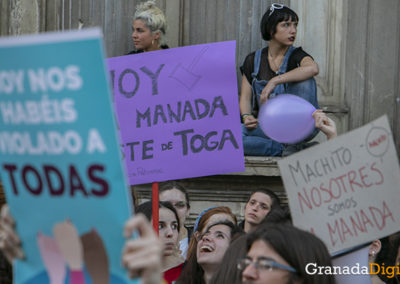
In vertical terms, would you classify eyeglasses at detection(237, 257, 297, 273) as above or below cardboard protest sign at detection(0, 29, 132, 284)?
below

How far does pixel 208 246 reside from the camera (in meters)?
5.41

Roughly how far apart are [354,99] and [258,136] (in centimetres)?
107

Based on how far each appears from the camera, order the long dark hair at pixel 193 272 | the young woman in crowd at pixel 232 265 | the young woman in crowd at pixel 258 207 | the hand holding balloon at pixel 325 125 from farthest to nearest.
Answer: the young woman in crowd at pixel 258 207 < the long dark hair at pixel 193 272 < the hand holding balloon at pixel 325 125 < the young woman in crowd at pixel 232 265

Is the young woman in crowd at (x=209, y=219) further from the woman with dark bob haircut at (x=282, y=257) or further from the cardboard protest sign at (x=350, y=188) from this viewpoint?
the woman with dark bob haircut at (x=282, y=257)

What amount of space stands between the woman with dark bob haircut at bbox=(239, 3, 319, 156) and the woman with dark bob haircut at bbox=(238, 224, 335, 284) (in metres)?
3.39

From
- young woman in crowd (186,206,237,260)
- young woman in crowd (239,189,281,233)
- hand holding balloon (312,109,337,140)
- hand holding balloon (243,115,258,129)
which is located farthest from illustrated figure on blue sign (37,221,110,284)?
hand holding balloon (243,115,258,129)

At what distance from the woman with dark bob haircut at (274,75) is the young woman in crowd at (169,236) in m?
1.72

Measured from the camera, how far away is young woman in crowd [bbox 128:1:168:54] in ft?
24.9

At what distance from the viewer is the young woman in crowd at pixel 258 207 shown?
19.2ft

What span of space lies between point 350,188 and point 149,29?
3366 millimetres

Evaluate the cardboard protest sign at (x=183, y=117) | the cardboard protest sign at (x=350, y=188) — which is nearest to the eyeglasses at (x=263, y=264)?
the cardboard protest sign at (x=350, y=188)

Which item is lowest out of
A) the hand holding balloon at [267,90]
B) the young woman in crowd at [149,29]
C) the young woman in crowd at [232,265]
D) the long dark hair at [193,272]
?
the long dark hair at [193,272]

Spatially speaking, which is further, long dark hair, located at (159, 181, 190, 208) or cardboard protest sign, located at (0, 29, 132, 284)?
long dark hair, located at (159, 181, 190, 208)

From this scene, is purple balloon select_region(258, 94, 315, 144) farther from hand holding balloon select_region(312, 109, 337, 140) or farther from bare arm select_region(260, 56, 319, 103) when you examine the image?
bare arm select_region(260, 56, 319, 103)
